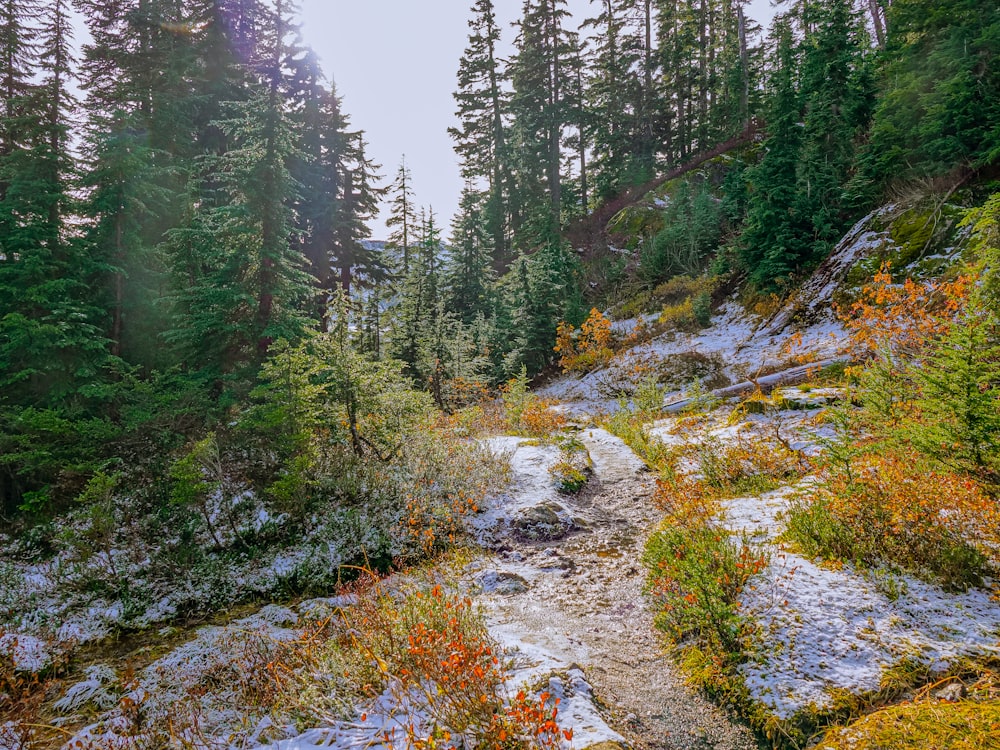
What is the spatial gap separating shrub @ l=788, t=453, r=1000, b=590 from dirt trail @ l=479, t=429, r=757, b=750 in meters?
2.12

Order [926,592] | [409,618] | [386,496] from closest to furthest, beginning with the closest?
[926,592], [409,618], [386,496]

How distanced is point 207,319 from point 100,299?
412 cm

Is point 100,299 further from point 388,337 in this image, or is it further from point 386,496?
point 386,496

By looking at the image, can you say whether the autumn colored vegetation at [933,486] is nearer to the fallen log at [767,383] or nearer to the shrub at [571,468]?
the shrub at [571,468]

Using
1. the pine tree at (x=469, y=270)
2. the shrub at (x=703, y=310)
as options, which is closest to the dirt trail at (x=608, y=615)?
the shrub at (x=703, y=310)

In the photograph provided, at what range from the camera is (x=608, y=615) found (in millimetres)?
5000

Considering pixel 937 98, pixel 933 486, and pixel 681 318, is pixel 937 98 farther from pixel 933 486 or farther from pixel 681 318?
pixel 933 486

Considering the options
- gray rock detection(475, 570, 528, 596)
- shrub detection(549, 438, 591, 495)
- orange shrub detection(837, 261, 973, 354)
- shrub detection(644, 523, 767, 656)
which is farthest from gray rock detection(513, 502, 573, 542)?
orange shrub detection(837, 261, 973, 354)

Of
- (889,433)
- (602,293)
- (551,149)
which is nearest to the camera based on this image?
(889,433)

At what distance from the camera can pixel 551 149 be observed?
2975cm

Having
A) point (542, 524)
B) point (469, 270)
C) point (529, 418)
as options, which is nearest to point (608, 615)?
point (542, 524)

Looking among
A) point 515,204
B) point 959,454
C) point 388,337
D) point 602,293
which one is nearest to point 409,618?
point 959,454

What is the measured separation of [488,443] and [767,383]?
7520 millimetres

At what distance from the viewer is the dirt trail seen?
3352 mm
